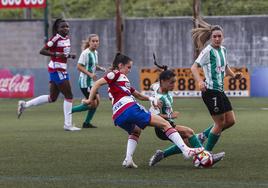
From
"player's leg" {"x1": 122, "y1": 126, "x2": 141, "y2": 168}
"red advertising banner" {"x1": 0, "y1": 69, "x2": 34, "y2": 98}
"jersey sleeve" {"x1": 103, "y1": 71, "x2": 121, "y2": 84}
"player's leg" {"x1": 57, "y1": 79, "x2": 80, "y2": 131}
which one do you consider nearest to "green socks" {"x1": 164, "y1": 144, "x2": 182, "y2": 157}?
"player's leg" {"x1": 122, "y1": 126, "x2": 141, "y2": 168}

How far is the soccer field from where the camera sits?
401 inches

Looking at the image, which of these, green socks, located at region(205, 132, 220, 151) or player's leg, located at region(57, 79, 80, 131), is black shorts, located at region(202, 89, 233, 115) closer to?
green socks, located at region(205, 132, 220, 151)

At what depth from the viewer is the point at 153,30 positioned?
38.2 m

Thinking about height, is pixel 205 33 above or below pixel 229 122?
above

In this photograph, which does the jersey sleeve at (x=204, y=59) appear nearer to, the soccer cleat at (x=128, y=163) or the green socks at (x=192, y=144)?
the green socks at (x=192, y=144)

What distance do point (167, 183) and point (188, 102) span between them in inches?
733

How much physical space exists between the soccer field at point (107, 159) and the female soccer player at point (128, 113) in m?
0.29

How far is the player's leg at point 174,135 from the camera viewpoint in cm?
1115

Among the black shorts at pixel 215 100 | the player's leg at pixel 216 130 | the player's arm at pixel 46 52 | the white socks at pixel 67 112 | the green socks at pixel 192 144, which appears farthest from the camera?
the white socks at pixel 67 112

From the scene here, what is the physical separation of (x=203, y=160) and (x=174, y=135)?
46cm

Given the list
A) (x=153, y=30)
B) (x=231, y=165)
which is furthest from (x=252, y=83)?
(x=231, y=165)

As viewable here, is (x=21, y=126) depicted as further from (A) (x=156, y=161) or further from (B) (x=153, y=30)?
(B) (x=153, y=30)

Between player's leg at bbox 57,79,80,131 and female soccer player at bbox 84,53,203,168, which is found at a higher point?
female soccer player at bbox 84,53,203,168

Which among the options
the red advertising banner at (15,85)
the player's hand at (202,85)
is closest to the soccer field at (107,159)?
the player's hand at (202,85)
